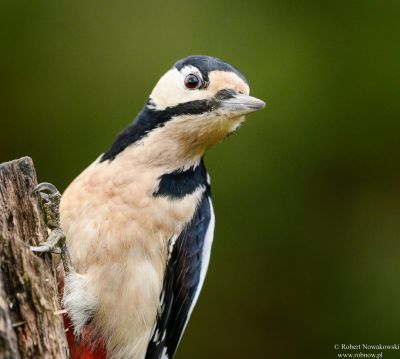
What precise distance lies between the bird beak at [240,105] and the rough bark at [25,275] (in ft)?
2.68

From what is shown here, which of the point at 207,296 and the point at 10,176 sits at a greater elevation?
the point at 10,176

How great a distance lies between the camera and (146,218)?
10.6ft

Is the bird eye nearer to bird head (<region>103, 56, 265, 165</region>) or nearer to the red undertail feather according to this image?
bird head (<region>103, 56, 265, 165</region>)

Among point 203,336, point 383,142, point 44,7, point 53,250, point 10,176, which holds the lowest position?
point 203,336

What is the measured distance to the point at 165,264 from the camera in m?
3.34

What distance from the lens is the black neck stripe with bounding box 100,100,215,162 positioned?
3.29 meters

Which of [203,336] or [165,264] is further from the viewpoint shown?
[203,336]

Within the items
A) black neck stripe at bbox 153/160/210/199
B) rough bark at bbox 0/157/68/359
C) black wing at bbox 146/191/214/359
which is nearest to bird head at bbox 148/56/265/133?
black neck stripe at bbox 153/160/210/199

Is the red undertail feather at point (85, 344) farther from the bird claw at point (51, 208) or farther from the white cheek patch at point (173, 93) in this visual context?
the white cheek patch at point (173, 93)

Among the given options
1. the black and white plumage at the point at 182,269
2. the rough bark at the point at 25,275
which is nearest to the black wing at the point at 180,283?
the black and white plumage at the point at 182,269

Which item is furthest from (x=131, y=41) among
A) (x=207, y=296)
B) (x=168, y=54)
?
(x=207, y=296)

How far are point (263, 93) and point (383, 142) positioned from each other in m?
0.91

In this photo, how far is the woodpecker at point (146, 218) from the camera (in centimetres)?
316

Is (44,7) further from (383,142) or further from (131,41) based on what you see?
(383,142)
